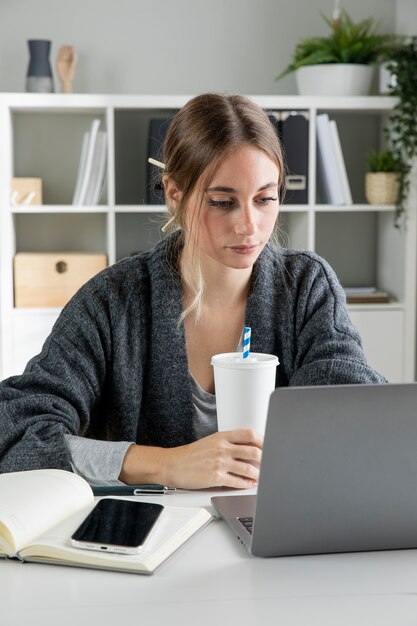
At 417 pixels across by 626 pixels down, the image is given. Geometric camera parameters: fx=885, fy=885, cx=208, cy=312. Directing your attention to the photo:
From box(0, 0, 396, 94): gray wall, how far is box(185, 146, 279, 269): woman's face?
7.12 feet

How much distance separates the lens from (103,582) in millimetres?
973

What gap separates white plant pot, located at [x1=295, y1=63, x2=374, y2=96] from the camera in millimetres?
3441

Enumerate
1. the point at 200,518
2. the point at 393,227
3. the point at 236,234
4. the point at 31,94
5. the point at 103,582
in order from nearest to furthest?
1. the point at 103,582
2. the point at 200,518
3. the point at 236,234
4. the point at 31,94
5. the point at 393,227

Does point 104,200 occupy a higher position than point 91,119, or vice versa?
point 91,119

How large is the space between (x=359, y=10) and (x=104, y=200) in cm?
132

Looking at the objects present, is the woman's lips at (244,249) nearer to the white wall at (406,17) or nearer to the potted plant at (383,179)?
the potted plant at (383,179)

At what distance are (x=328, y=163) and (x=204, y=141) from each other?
79.2 inches


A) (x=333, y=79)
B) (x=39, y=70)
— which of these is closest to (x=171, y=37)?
(x=39, y=70)

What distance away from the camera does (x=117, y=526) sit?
3.50ft

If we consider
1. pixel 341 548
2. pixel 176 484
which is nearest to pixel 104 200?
pixel 176 484

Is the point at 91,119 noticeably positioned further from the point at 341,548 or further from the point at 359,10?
the point at 341,548

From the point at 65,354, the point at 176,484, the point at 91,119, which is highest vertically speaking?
the point at 91,119

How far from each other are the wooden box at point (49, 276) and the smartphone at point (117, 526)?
2.33 m

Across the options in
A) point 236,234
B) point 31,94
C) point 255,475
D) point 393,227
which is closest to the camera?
point 255,475
